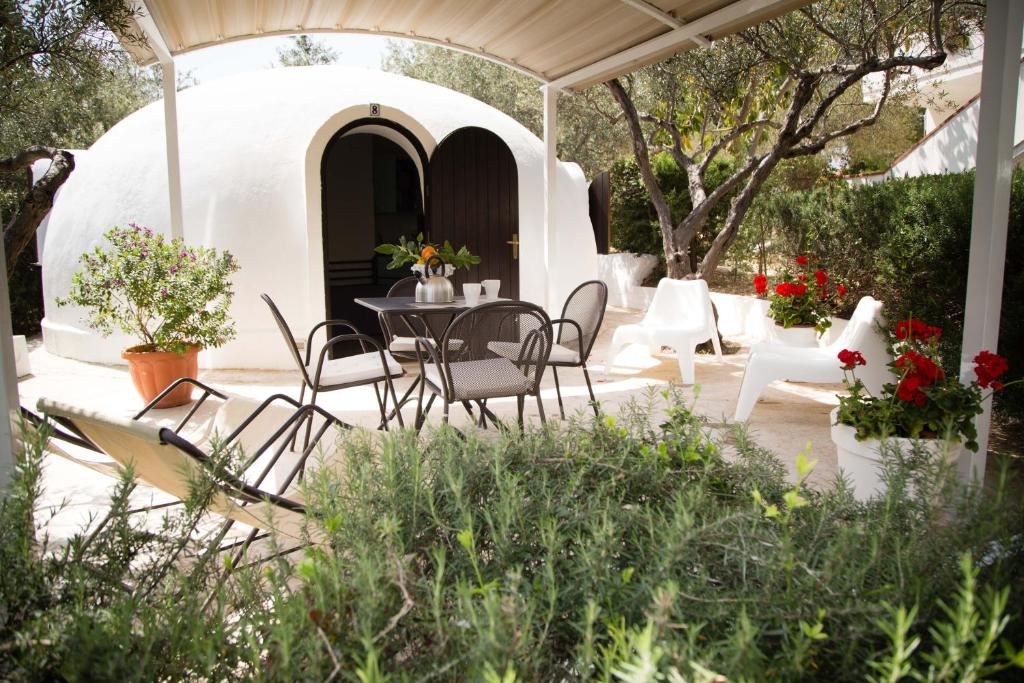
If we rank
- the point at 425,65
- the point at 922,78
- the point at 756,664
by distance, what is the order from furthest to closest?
Result: the point at 425,65, the point at 922,78, the point at 756,664

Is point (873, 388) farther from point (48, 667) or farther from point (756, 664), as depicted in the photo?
point (48, 667)

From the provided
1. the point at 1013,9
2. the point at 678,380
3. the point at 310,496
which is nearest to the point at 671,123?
the point at 678,380

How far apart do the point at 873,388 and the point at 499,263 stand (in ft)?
14.7

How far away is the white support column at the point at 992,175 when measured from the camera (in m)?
3.06

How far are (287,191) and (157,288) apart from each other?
7.23 feet

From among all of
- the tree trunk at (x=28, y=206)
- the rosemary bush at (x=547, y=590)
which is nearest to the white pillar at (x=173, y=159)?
the tree trunk at (x=28, y=206)

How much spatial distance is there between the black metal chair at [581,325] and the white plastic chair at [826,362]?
1.12 m

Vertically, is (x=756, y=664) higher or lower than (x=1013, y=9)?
lower

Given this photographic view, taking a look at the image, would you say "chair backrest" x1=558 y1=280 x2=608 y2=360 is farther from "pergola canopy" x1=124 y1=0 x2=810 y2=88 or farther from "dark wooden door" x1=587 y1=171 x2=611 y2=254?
"dark wooden door" x1=587 y1=171 x2=611 y2=254

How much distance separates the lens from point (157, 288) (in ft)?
20.1

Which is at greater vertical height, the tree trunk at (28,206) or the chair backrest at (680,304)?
the tree trunk at (28,206)

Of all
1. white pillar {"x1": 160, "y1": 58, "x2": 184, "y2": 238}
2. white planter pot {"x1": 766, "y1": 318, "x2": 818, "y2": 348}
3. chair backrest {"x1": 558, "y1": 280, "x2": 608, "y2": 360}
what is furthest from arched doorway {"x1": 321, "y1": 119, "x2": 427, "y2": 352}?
white planter pot {"x1": 766, "y1": 318, "x2": 818, "y2": 348}

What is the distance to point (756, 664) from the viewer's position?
856 mm

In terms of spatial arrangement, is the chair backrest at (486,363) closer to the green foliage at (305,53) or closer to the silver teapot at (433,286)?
the silver teapot at (433,286)
